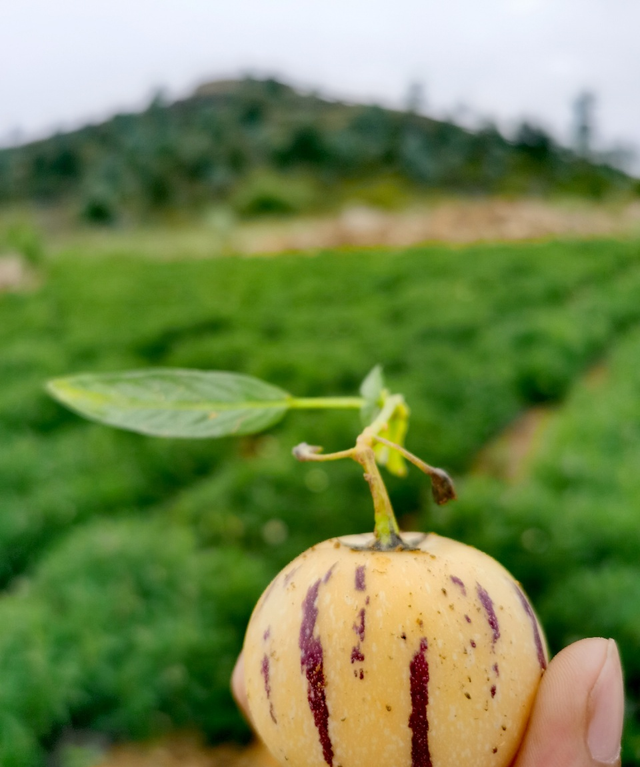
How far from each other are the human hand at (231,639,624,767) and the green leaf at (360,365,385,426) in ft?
1.40

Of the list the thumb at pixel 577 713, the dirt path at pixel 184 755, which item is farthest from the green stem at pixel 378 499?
the dirt path at pixel 184 755

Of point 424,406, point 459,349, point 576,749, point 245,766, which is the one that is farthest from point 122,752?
point 459,349

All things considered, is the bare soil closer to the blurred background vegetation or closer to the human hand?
the blurred background vegetation

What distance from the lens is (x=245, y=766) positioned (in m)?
2.31

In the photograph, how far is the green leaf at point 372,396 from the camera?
1025 mm

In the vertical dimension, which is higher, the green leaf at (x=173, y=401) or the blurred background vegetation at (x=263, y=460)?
the green leaf at (x=173, y=401)

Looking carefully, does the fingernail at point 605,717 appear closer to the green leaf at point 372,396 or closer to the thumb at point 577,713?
the thumb at point 577,713

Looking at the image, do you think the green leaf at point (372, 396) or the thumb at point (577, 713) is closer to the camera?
the thumb at point (577, 713)

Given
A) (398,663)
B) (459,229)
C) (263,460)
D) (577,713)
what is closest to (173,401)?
(398,663)

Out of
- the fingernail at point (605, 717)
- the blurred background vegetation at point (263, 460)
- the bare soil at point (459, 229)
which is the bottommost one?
the bare soil at point (459, 229)

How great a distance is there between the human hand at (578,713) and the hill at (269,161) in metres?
20.8

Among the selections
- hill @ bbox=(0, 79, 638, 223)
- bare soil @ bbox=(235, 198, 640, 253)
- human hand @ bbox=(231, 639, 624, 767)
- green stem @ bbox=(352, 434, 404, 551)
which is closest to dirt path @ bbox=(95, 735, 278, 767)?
human hand @ bbox=(231, 639, 624, 767)

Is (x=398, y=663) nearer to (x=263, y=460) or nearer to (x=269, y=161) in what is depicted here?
(x=263, y=460)

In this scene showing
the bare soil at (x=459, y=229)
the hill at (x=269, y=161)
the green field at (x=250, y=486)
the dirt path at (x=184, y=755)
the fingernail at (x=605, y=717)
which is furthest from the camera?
the hill at (x=269, y=161)
